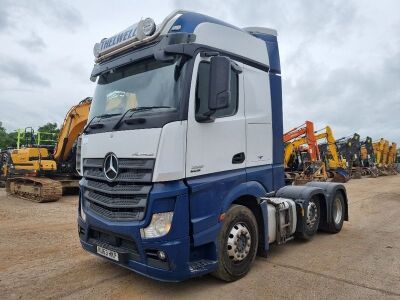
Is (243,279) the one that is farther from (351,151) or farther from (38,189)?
(351,151)

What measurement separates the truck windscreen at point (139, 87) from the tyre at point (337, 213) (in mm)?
4775

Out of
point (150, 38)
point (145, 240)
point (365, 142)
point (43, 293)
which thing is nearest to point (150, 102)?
point (150, 38)

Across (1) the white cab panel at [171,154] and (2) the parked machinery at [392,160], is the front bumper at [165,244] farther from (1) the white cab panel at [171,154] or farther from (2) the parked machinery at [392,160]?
(2) the parked machinery at [392,160]

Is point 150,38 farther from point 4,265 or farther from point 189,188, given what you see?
point 4,265

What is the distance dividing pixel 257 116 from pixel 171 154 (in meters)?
1.87

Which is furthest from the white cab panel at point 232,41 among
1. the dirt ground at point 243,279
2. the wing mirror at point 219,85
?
the dirt ground at point 243,279

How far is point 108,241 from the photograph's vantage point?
4.70m

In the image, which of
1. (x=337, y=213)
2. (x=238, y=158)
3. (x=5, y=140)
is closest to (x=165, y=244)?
(x=238, y=158)

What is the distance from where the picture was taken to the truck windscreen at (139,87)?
4375 millimetres

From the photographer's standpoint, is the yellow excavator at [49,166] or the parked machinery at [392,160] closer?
the yellow excavator at [49,166]

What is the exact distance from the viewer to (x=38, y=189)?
12.8 m

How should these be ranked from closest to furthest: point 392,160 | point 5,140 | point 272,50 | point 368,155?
point 272,50, point 368,155, point 392,160, point 5,140

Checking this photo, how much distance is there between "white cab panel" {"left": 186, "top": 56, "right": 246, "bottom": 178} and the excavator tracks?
9.43m

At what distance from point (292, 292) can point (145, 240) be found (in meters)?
1.95
